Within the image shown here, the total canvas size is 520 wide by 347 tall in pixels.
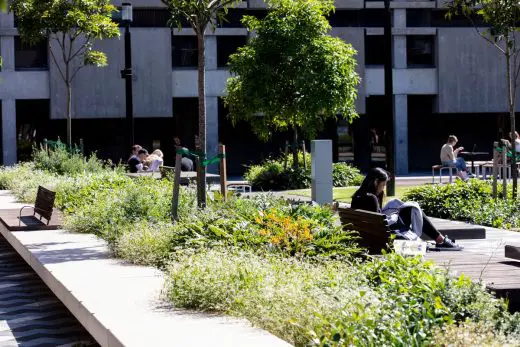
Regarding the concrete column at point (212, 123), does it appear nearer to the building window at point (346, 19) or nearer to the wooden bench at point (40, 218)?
the building window at point (346, 19)

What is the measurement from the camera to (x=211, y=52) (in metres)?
42.8

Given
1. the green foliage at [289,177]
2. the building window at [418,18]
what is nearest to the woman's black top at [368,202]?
the green foliage at [289,177]

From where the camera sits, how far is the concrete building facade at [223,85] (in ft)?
137

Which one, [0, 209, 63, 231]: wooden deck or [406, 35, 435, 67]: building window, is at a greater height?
[406, 35, 435, 67]: building window

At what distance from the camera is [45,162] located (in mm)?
28031

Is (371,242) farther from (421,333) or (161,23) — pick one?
(161,23)

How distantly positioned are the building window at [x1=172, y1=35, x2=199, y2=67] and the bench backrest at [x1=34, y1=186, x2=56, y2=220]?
87.4 ft

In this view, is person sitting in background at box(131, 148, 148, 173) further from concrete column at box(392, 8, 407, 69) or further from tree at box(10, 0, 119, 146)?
concrete column at box(392, 8, 407, 69)

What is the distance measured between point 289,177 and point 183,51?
1529 centimetres

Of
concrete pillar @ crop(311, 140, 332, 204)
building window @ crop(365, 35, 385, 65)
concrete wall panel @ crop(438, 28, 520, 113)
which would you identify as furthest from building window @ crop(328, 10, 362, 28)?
concrete pillar @ crop(311, 140, 332, 204)

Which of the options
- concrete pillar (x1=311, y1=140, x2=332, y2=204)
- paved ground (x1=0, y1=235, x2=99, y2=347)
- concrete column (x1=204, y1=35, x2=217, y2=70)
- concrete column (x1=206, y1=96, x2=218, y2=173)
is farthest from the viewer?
concrete column (x1=204, y1=35, x2=217, y2=70)

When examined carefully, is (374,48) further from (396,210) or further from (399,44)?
(396,210)

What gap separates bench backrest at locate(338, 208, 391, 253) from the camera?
10.5 m

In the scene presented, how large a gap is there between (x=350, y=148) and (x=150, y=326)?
37.9 metres
